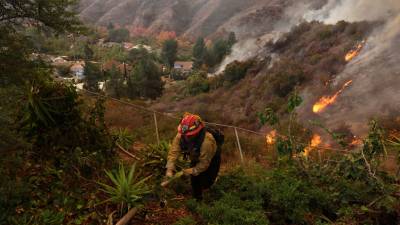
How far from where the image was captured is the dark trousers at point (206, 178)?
5668 millimetres

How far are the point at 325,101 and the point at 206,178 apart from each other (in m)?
31.4

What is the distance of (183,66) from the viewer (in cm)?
→ 9069

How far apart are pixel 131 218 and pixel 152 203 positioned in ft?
2.43

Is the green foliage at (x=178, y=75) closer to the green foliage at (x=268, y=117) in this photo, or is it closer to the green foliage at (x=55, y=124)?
the green foliage at (x=268, y=117)

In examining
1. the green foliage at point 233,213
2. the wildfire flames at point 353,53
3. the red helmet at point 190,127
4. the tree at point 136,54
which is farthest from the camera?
the tree at point 136,54

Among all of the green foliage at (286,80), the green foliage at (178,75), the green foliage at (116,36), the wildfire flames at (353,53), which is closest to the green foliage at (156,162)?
the green foliage at (286,80)

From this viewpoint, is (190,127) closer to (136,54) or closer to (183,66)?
(136,54)

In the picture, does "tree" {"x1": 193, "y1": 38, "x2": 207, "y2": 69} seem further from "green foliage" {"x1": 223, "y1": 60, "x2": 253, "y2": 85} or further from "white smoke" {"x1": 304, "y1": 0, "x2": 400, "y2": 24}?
"green foliage" {"x1": 223, "y1": 60, "x2": 253, "y2": 85}

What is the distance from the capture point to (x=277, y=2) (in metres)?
127

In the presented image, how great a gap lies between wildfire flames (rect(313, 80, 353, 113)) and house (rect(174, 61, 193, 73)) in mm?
50661

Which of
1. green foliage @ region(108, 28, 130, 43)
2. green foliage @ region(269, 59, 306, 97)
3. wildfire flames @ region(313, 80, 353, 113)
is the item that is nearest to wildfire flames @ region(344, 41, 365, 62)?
green foliage @ region(269, 59, 306, 97)

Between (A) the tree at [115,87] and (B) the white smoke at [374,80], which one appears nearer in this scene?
(B) the white smoke at [374,80]

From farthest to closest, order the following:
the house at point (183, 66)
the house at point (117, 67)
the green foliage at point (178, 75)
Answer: the house at point (183, 66) → the green foliage at point (178, 75) → the house at point (117, 67)

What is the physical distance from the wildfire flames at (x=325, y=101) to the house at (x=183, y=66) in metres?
50.7
